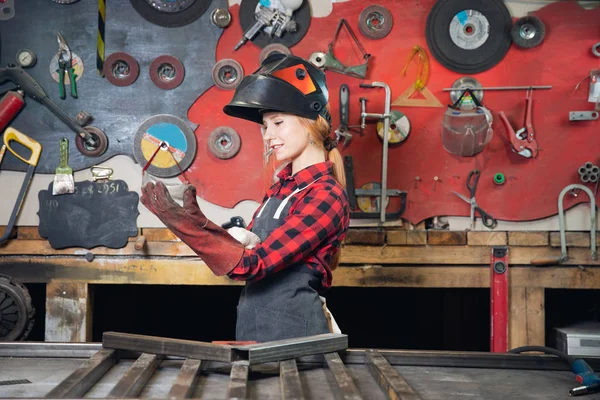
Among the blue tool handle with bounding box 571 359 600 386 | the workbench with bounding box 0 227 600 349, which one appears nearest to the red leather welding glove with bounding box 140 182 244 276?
the blue tool handle with bounding box 571 359 600 386

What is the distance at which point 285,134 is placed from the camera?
207 cm

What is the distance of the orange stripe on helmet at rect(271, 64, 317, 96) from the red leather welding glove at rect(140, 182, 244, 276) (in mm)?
534

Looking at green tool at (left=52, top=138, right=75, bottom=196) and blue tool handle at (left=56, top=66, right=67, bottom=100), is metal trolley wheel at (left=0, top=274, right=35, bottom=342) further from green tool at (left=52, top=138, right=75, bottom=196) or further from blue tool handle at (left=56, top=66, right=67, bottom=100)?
blue tool handle at (left=56, top=66, right=67, bottom=100)

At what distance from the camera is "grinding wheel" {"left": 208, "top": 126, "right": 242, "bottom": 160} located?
12.0 feet

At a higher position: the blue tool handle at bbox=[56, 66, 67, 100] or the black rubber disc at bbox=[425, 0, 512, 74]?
the black rubber disc at bbox=[425, 0, 512, 74]

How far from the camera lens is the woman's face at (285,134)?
2068mm

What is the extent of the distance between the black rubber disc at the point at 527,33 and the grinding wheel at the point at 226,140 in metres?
1.60

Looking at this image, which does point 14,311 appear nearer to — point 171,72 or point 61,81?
point 61,81

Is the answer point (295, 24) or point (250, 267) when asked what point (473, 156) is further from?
point (250, 267)

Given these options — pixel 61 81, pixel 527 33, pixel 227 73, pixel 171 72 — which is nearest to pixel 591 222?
pixel 527 33

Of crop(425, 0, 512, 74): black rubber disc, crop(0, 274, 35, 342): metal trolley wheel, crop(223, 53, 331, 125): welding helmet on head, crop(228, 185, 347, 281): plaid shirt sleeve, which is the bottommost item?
crop(0, 274, 35, 342): metal trolley wheel

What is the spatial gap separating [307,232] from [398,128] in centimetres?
188

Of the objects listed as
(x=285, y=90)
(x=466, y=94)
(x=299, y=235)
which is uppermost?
(x=466, y=94)

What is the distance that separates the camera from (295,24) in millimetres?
3621
